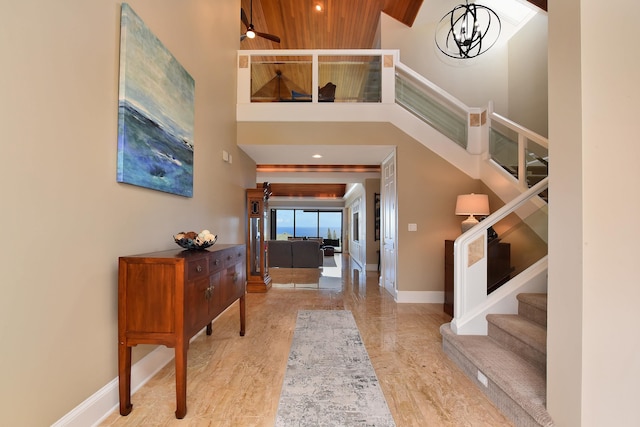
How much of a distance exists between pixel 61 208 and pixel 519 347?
3.16 m

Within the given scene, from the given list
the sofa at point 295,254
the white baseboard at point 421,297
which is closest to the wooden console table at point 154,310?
the white baseboard at point 421,297

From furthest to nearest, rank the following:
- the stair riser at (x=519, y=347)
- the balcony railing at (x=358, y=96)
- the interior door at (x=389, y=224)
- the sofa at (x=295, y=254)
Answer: the sofa at (x=295, y=254) → the interior door at (x=389, y=224) → the balcony railing at (x=358, y=96) → the stair riser at (x=519, y=347)

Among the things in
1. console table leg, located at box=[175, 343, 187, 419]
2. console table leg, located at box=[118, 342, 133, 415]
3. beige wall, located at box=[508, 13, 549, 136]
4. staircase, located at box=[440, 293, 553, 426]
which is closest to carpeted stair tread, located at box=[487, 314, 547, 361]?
staircase, located at box=[440, 293, 553, 426]

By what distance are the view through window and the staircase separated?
1333 cm

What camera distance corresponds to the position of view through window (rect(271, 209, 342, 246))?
16.2 m

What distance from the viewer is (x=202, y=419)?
1.84 meters

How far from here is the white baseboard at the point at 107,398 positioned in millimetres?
1640

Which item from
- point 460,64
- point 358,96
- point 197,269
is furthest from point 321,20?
point 197,269

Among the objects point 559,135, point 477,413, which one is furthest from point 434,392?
point 559,135

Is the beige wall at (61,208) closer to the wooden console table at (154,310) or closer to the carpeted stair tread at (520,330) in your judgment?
the wooden console table at (154,310)

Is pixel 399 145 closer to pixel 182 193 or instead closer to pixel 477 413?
pixel 182 193

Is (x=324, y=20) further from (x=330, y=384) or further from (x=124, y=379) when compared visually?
(x=124, y=379)

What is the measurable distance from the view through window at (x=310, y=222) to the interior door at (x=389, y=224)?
1036 centimetres

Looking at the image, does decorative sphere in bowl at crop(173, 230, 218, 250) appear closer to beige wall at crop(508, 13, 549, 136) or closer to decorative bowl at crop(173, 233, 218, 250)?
decorative bowl at crop(173, 233, 218, 250)
